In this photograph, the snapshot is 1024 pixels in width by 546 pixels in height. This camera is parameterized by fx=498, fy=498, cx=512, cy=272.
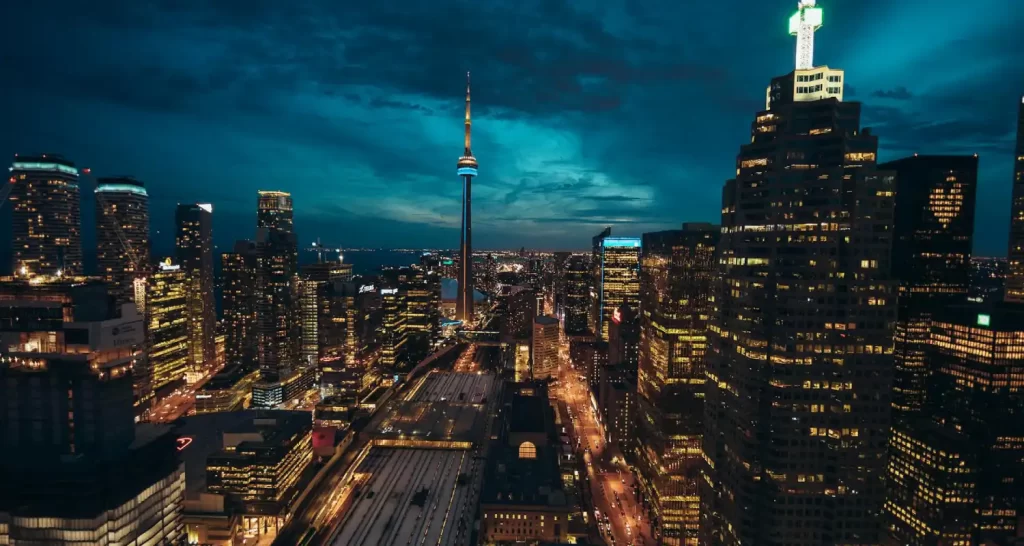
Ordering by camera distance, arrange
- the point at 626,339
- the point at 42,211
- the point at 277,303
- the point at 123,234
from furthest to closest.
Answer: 1. the point at 277,303
2. the point at 123,234
3. the point at 626,339
4. the point at 42,211

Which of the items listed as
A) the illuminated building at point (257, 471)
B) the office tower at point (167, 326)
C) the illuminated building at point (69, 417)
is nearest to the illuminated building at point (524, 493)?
the illuminated building at point (257, 471)

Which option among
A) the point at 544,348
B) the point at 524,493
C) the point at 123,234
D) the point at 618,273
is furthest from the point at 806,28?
the point at 123,234

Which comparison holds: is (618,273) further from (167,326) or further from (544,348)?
(167,326)

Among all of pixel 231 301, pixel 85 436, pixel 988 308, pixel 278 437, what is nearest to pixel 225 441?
pixel 278 437

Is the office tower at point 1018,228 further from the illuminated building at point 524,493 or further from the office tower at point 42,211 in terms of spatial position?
the office tower at point 42,211

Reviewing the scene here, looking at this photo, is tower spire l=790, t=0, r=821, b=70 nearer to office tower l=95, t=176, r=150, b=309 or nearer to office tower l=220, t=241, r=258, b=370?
office tower l=95, t=176, r=150, b=309

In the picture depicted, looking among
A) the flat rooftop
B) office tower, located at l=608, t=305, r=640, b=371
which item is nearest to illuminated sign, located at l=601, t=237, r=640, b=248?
office tower, located at l=608, t=305, r=640, b=371
